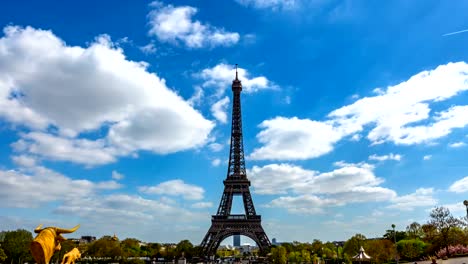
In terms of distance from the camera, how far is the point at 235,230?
7300 cm

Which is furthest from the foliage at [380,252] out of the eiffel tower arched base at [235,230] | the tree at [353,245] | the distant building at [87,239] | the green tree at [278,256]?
the distant building at [87,239]

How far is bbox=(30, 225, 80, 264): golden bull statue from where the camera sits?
14.0m

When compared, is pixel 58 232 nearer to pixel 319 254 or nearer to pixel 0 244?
pixel 0 244

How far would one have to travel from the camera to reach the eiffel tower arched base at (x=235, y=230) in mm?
72688

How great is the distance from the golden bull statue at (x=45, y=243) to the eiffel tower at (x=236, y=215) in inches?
2326

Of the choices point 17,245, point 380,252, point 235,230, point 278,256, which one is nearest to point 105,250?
point 17,245

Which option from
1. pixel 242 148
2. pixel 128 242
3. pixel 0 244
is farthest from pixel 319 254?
pixel 0 244

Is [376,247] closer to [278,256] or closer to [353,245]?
[353,245]

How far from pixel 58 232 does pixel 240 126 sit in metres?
65.3

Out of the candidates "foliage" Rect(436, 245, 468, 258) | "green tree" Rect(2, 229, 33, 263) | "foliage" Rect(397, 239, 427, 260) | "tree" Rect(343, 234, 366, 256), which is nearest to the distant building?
"green tree" Rect(2, 229, 33, 263)

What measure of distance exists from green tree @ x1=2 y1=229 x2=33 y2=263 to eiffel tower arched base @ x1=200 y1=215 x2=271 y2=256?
1165 inches

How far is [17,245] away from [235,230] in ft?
118

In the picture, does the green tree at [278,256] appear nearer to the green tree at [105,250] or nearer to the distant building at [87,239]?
the green tree at [105,250]

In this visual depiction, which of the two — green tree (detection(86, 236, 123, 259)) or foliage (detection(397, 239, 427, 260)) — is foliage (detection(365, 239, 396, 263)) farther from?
green tree (detection(86, 236, 123, 259))
